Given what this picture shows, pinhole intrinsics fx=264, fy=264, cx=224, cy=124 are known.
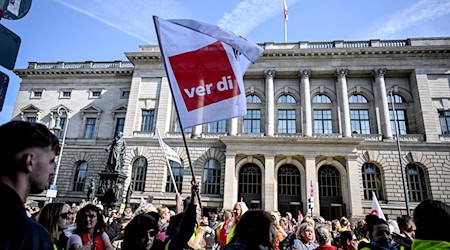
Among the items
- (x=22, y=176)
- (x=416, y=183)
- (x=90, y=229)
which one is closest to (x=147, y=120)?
(x=90, y=229)

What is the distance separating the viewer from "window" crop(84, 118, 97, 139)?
94.6ft

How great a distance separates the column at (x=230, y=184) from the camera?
22141mm

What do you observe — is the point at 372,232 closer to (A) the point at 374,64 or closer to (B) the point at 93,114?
(A) the point at 374,64

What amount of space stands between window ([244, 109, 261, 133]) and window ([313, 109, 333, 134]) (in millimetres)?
5377

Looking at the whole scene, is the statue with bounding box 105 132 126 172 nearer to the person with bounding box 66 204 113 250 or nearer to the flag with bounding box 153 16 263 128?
the person with bounding box 66 204 113 250

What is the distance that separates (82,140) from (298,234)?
94.0 ft

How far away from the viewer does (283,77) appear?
89.0 ft

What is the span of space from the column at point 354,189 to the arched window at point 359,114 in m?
3.77

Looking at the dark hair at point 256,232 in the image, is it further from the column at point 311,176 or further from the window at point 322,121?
the window at point 322,121

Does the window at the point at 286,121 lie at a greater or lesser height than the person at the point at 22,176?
greater

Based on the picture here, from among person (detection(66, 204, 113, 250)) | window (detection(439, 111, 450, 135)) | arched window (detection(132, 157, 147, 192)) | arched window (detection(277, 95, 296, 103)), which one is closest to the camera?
person (detection(66, 204, 113, 250))

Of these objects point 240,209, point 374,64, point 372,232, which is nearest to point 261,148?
point 374,64

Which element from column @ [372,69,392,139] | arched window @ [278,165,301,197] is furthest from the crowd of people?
column @ [372,69,392,139]

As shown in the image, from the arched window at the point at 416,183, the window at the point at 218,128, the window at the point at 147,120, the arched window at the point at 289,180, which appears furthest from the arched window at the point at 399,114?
the window at the point at 147,120
